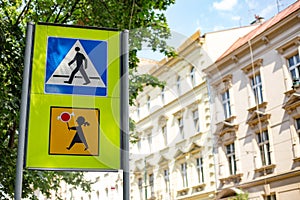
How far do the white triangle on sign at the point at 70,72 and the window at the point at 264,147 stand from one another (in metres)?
15.8

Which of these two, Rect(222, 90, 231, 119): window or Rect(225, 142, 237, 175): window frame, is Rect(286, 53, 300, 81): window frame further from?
Rect(225, 142, 237, 175): window frame

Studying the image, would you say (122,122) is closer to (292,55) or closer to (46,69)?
(46,69)

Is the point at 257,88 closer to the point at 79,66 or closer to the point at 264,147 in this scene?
the point at 264,147

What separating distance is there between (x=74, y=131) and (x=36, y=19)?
6.22m

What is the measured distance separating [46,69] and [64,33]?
42cm

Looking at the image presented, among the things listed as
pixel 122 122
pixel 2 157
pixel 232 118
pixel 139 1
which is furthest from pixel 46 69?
pixel 232 118

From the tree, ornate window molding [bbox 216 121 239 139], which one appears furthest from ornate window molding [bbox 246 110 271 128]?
the tree

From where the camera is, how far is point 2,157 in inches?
307

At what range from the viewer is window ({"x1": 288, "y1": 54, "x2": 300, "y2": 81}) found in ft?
58.9

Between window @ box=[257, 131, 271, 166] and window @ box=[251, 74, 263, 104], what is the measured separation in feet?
5.00

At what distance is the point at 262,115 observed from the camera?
19.7m

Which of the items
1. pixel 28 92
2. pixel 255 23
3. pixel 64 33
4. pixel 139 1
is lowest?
pixel 28 92

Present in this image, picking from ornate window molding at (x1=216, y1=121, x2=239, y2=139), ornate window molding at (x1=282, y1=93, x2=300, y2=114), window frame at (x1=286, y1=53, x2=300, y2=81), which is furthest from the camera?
ornate window molding at (x1=216, y1=121, x2=239, y2=139)

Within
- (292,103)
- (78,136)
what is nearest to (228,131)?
(292,103)
